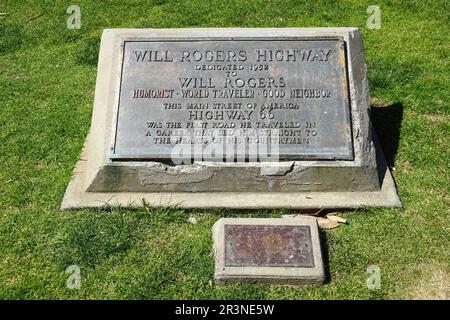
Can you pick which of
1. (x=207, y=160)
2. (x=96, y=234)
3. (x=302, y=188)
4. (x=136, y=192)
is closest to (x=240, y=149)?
(x=207, y=160)

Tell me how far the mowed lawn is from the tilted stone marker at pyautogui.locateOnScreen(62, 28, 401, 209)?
0.20 meters

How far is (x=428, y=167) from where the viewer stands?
4824 mm

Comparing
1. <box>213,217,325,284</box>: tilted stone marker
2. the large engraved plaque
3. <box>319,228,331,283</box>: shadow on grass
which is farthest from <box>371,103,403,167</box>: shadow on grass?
<box>213,217,325,284</box>: tilted stone marker

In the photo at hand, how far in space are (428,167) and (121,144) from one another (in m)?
2.80

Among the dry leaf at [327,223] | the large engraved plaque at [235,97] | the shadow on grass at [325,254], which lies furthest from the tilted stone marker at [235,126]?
the shadow on grass at [325,254]

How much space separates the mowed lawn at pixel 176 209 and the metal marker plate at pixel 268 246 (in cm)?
18

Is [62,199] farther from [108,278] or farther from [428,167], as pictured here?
[428,167]

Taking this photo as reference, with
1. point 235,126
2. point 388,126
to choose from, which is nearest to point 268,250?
point 235,126

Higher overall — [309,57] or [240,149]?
[309,57]

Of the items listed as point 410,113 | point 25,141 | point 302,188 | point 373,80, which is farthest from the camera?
point 373,80

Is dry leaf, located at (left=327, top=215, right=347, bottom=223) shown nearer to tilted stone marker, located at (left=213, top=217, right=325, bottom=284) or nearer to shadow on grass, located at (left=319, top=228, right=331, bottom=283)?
shadow on grass, located at (left=319, top=228, right=331, bottom=283)

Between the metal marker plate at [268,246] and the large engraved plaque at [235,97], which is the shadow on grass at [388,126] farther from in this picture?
the metal marker plate at [268,246]

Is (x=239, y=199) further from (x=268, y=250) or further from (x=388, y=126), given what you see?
(x=388, y=126)

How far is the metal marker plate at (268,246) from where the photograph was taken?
3.75m
